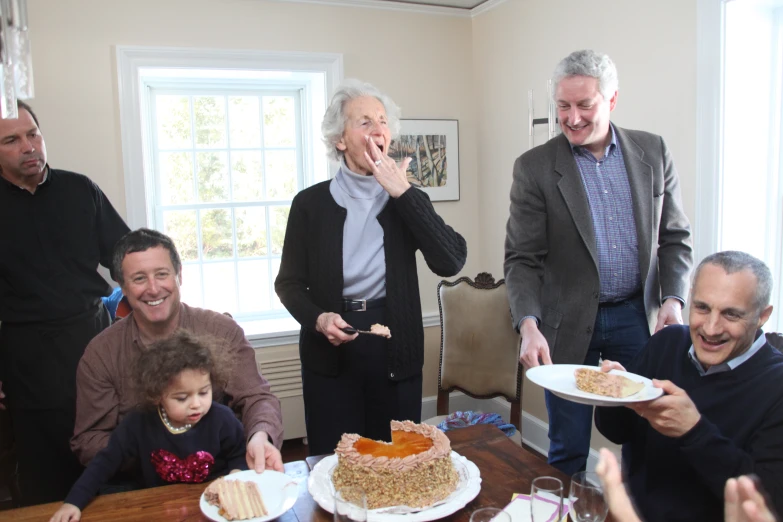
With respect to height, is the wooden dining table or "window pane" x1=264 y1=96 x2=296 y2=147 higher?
"window pane" x1=264 y1=96 x2=296 y2=147

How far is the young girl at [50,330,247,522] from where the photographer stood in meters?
1.67

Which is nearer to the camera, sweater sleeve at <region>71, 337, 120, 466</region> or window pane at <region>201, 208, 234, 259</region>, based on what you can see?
sweater sleeve at <region>71, 337, 120, 466</region>

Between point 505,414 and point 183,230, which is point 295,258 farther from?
point 505,414

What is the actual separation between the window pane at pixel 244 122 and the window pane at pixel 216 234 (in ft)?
1.44

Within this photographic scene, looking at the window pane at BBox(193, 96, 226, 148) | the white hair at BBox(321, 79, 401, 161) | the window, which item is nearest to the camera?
the white hair at BBox(321, 79, 401, 161)

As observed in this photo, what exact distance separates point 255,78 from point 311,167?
0.64m

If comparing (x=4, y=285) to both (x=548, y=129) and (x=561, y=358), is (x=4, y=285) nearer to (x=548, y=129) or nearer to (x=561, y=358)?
(x=561, y=358)

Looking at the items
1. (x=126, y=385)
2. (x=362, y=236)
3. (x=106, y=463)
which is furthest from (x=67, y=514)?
(x=362, y=236)

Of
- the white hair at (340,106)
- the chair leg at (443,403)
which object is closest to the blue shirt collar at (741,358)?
the white hair at (340,106)

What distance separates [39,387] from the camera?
2428 mm

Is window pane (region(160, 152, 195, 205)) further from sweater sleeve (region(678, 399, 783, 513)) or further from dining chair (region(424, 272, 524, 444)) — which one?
sweater sleeve (region(678, 399, 783, 513))

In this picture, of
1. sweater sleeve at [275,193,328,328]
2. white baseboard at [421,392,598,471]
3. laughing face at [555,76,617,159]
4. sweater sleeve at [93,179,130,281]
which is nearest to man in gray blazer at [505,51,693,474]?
laughing face at [555,76,617,159]

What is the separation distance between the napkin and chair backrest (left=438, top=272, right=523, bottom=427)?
68.1 inches

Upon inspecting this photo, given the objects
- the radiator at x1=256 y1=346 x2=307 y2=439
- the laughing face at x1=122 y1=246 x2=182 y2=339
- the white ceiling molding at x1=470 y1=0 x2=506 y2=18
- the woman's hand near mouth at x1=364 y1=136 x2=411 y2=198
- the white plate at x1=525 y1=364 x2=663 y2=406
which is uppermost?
the white ceiling molding at x1=470 y1=0 x2=506 y2=18
